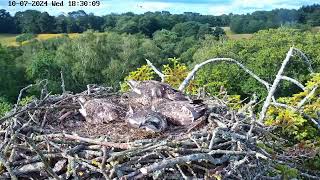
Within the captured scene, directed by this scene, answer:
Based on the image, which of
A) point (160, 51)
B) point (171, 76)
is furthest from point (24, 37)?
point (171, 76)

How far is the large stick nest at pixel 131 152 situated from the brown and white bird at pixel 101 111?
10 cm

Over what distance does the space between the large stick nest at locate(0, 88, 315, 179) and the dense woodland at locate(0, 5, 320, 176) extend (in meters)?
1.66

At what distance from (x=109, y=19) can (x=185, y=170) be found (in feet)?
208

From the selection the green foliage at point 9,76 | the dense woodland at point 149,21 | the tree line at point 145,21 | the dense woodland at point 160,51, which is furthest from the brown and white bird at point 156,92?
the dense woodland at point 149,21

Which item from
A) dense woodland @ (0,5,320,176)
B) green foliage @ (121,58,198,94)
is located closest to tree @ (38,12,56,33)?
dense woodland @ (0,5,320,176)

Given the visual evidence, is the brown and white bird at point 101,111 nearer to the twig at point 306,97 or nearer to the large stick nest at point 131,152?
the large stick nest at point 131,152

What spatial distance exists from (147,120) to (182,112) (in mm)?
445

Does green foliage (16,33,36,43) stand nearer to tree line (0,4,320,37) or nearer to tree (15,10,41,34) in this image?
tree line (0,4,320,37)

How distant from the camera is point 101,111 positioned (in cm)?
540

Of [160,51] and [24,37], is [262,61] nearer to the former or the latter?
[160,51]

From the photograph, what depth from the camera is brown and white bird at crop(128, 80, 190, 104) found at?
5.64 meters

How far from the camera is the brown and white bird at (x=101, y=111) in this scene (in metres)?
5.35

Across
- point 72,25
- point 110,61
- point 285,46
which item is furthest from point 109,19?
point 285,46

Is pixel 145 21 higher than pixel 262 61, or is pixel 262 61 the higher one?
pixel 262 61
